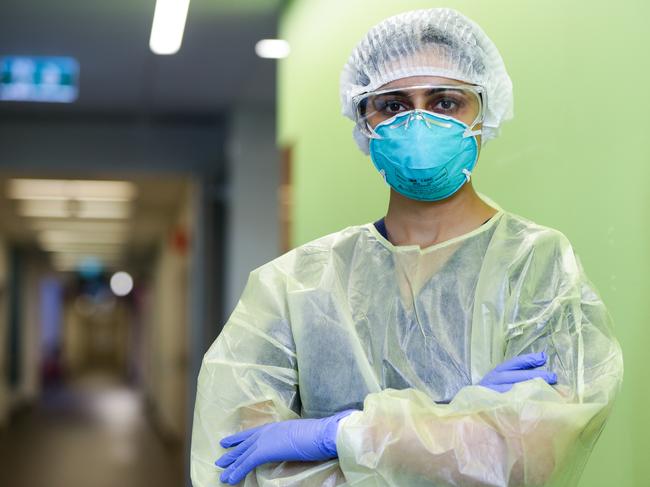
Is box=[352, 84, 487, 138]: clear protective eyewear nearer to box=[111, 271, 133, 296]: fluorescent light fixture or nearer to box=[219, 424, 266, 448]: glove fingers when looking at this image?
box=[219, 424, 266, 448]: glove fingers

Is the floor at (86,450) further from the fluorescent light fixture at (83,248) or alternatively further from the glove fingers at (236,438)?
the glove fingers at (236,438)

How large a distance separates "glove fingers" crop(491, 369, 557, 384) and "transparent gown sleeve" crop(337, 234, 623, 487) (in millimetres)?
19

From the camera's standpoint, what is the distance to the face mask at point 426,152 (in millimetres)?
1446

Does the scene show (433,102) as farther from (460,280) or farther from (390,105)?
(460,280)

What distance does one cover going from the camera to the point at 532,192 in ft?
6.10

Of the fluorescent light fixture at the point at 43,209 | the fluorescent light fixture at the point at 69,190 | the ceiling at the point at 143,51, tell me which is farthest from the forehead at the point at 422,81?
the fluorescent light fixture at the point at 43,209

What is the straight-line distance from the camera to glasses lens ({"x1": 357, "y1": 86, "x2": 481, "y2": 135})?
1.49 meters

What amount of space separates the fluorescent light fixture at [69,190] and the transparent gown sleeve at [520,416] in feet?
19.4

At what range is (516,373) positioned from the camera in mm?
1291

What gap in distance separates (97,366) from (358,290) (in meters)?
33.2

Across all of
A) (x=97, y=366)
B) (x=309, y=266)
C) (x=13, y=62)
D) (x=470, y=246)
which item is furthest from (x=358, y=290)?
(x=97, y=366)

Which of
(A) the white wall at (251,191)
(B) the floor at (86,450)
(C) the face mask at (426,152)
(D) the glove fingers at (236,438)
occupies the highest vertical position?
(A) the white wall at (251,191)

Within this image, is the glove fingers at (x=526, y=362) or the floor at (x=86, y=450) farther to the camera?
the floor at (x=86, y=450)

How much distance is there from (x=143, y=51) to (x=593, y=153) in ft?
10.4
